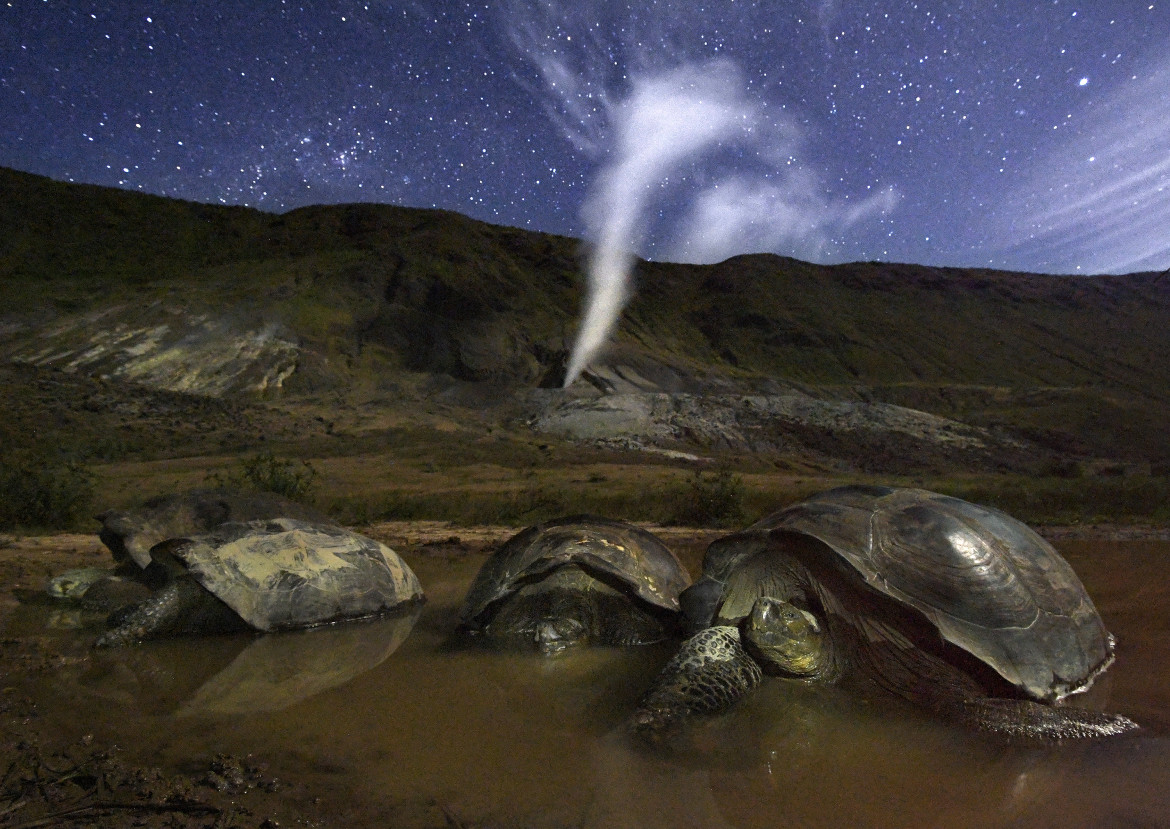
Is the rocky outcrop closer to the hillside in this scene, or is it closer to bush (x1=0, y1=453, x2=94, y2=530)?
the hillside

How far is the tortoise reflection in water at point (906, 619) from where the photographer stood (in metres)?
3.01

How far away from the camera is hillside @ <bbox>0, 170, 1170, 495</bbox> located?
28.9 metres

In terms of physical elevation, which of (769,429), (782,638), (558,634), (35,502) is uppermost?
(769,429)

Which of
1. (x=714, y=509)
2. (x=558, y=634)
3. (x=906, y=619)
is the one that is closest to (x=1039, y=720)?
(x=906, y=619)

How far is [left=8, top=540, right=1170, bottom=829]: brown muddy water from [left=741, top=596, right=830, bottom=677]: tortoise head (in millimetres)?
179

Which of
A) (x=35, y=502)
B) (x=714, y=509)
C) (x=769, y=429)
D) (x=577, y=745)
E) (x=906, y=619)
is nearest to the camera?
(x=577, y=745)

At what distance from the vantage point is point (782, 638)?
3.29 metres

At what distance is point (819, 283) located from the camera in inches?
3115

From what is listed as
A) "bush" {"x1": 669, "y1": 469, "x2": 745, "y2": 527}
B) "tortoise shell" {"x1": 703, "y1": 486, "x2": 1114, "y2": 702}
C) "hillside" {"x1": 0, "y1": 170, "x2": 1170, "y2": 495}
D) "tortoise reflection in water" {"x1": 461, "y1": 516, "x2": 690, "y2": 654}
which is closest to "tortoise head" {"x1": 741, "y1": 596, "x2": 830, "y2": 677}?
"tortoise shell" {"x1": 703, "y1": 486, "x2": 1114, "y2": 702}

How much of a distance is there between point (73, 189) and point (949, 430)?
257 feet

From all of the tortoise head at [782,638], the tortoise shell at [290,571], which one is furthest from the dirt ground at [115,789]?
the tortoise head at [782,638]

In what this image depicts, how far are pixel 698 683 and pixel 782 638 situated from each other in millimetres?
597

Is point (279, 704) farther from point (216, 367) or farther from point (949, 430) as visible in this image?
point (949, 430)

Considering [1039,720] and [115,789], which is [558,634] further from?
[1039,720]
